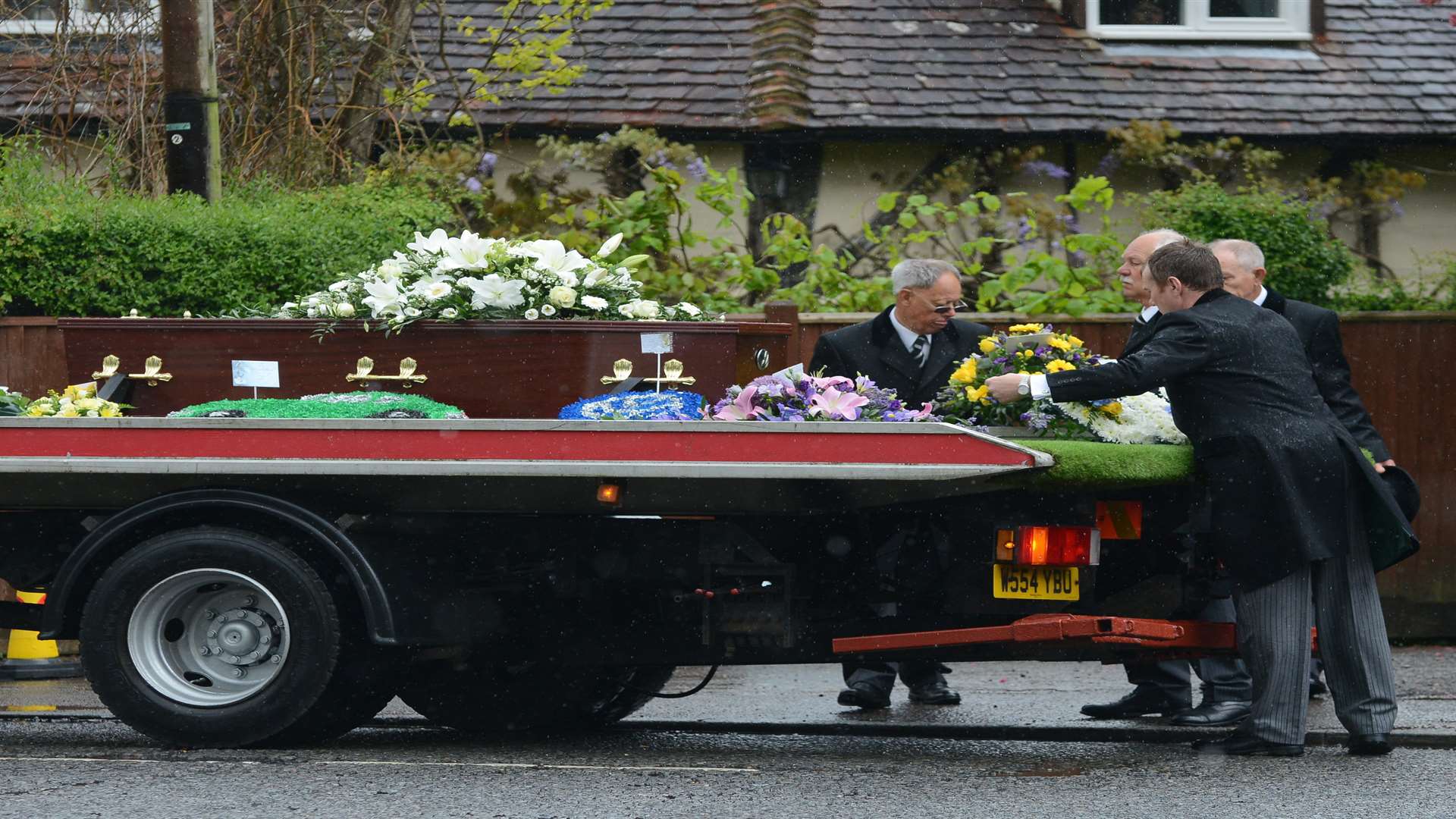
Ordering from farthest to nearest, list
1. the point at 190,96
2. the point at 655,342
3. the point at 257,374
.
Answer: the point at 190,96 → the point at 257,374 → the point at 655,342

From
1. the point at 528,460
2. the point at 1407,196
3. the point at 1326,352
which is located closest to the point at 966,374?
the point at 1326,352

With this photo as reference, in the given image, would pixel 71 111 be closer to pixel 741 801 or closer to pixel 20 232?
pixel 20 232

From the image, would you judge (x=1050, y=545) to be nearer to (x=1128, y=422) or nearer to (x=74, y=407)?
(x=1128, y=422)

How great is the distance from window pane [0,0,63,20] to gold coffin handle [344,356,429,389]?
5.99 m

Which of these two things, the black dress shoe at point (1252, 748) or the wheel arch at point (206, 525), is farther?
the black dress shoe at point (1252, 748)

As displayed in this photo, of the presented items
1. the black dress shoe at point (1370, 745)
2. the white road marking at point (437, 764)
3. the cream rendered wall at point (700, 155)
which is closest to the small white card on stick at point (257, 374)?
the white road marking at point (437, 764)

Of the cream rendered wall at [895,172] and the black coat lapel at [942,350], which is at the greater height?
the cream rendered wall at [895,172]

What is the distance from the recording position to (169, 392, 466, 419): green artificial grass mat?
643 cm

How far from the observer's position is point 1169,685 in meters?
7.54

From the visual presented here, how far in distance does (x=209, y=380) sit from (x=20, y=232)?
2.86 m

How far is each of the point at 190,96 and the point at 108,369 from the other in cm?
248

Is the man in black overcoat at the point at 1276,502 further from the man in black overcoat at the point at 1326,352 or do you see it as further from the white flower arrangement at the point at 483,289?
the white flower arrangement at the point at 483,289

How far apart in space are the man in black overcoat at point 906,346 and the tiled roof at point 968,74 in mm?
5503

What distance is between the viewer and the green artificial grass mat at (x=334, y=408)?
6.43 m
